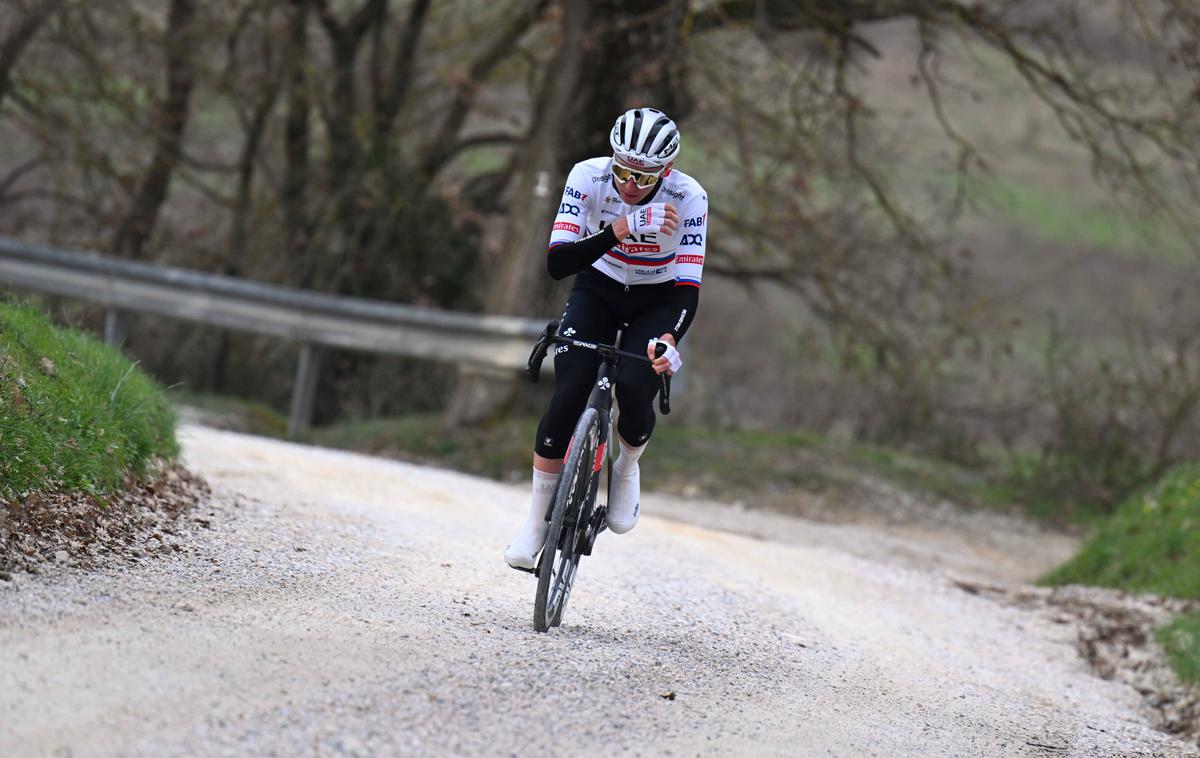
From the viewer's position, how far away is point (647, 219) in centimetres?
616

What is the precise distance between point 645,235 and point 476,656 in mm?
2092

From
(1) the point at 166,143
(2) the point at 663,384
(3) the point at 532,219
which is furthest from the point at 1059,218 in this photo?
(2) the point at 663,384

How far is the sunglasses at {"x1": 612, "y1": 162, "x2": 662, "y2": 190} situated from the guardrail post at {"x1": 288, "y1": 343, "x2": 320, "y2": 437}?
9.11m

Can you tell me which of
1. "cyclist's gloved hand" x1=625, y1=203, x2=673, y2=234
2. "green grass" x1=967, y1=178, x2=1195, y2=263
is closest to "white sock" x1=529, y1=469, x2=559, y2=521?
"cyclist's gloved hand" x1=625, y1=203, x2=673, y2=234

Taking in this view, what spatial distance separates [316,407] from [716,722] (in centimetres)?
1378

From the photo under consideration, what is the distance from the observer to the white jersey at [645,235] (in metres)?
6.50

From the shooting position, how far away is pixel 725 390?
18.7 meters

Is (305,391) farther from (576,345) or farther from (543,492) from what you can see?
(576,345)

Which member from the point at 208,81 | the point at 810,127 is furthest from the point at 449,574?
the point at 208,81

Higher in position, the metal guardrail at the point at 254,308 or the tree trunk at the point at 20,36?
the tree trunk at the point at 20,36

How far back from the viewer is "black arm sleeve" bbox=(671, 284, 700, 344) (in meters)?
6.48

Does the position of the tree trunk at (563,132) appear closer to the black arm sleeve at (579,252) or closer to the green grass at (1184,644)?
the green grass at (1184,644)

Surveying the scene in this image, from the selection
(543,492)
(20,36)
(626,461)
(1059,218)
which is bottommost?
(543,492)

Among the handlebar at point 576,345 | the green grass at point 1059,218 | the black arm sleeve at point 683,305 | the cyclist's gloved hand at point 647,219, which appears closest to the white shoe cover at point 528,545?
the handlebar at point 576,345
